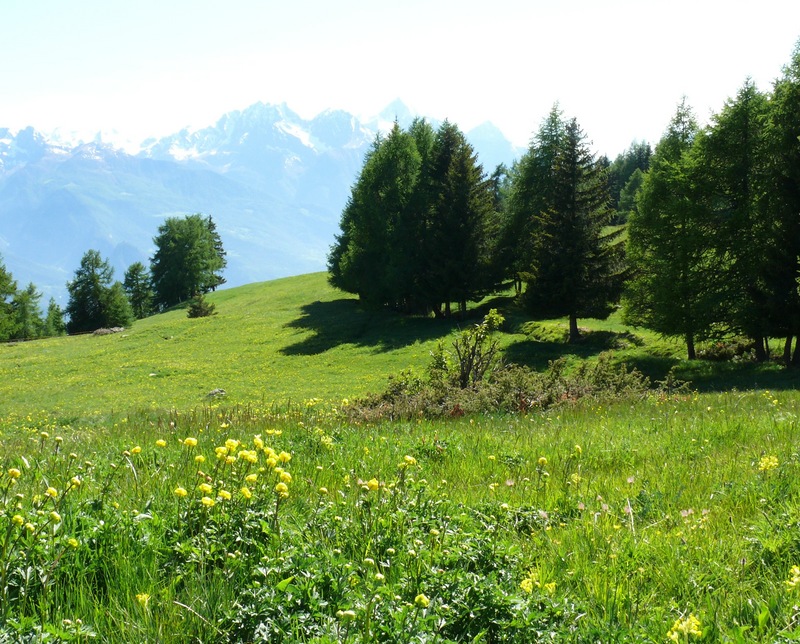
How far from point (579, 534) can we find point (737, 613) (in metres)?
1.03

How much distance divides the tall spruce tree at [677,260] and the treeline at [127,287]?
2754 inches

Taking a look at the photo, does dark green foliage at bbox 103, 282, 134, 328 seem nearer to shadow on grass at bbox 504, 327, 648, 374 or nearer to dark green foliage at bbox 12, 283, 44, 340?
dark green foliage at bbox 12, 283, 44, 340

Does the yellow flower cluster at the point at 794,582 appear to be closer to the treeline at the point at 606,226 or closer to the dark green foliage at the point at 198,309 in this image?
the treeline at the point at 606,226

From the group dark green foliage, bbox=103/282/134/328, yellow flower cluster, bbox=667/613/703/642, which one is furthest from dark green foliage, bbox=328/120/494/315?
dark green foliage, bbox=103/282/134/328

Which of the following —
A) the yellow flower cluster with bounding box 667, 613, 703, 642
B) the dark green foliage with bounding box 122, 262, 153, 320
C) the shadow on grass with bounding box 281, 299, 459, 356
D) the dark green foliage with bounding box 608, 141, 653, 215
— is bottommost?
the yellow flower cluster with bounding box 667, 613, 703, 642

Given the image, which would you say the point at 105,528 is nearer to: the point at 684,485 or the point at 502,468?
the point at 502,468

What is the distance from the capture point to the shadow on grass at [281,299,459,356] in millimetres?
39969

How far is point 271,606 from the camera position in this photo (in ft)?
8.61

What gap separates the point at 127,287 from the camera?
335 feet

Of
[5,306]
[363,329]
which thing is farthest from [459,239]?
[5,306]

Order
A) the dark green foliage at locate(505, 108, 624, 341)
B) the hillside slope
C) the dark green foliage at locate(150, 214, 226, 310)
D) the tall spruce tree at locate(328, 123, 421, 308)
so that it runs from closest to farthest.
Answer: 1. the hillside slope
2. the dark green foliage at locate(505, 108, 624, 341)
3. the tall spruce tree at locate(328, 123, 421, 308)
4. the dark green foliage at locate(150, 214, 226, 310)

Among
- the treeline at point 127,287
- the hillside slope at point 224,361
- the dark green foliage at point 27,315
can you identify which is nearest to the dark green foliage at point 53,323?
the treeline at point 127,287

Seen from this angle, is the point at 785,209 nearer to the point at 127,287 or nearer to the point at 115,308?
the point at 115,308

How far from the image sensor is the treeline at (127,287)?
84250 mm
